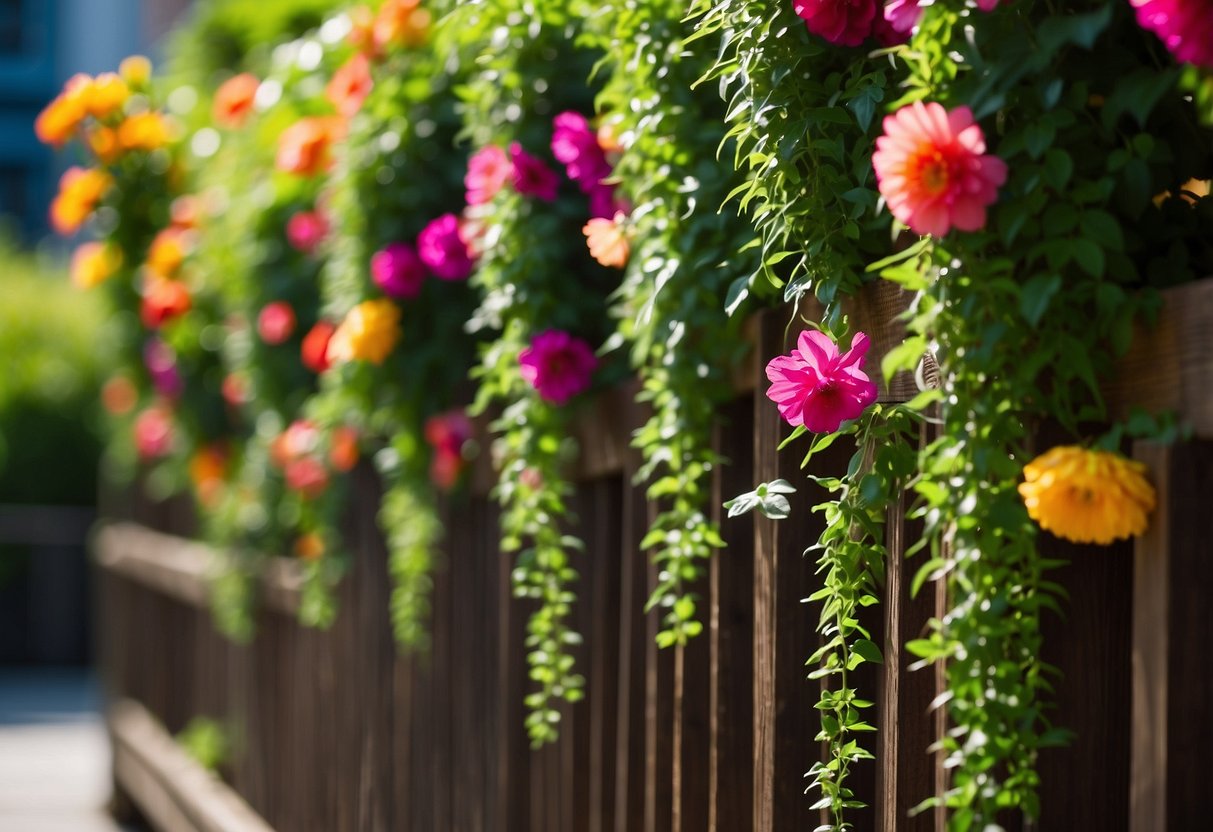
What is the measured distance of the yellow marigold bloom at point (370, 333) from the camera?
3.25m

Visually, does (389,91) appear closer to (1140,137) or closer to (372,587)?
(372,587)

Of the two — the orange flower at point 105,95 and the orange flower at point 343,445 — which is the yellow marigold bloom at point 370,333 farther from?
the orange flower at point 105,95

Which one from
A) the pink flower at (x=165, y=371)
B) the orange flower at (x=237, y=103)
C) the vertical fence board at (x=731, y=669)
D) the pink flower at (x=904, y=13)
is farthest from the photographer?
the pink flower at (x=165, y=371)

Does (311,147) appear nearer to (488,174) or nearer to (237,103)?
(237,103)

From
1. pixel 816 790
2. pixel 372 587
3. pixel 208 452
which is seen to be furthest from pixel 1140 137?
pixel 208 452

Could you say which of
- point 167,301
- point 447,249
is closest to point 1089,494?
point 447,249

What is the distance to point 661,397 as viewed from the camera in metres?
2.32

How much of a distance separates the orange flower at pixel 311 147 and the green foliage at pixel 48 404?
9.46m

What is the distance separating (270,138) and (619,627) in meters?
1.99

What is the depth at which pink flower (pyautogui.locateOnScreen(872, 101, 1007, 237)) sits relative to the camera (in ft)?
4.86

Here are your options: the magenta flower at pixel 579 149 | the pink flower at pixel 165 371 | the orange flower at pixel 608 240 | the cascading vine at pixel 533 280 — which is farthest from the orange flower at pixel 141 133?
the orange flower at pixel 608 240

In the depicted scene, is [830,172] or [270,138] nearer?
[830,172]

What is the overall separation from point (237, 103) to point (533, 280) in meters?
2.19

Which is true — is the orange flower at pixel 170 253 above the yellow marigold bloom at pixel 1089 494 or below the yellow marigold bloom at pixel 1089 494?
above
